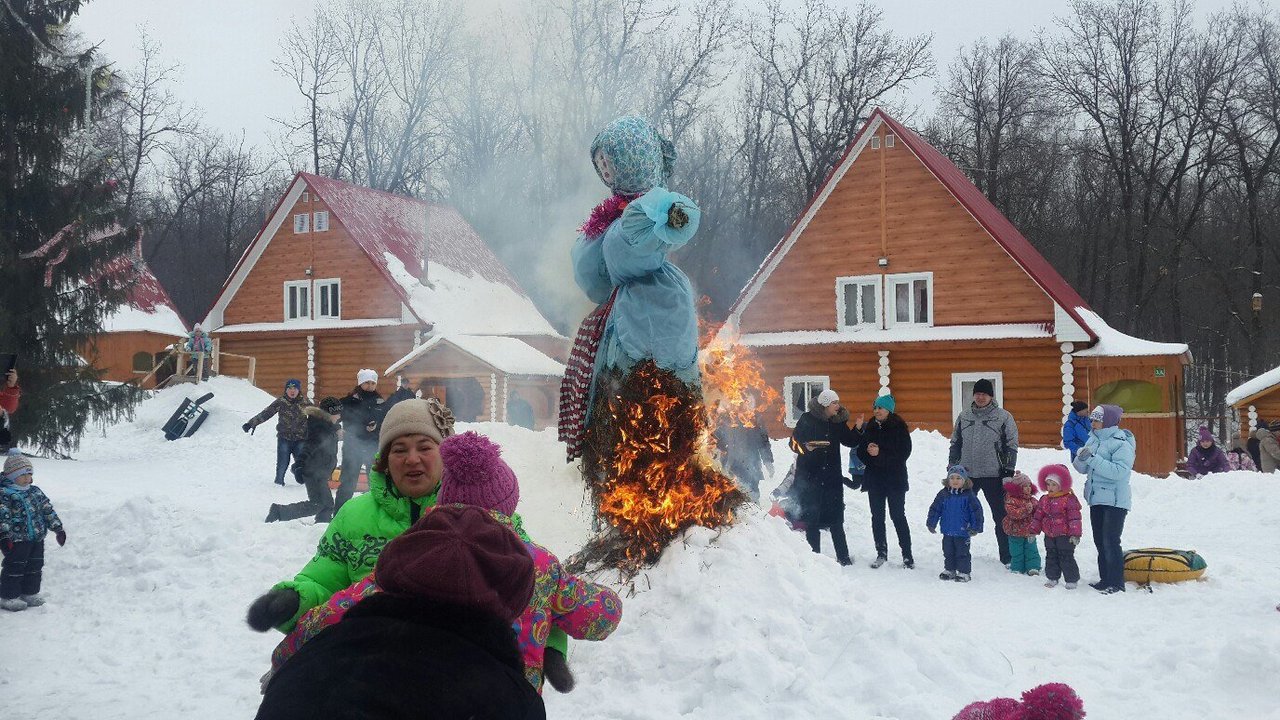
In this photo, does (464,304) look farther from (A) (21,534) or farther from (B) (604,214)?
(B) (604,214)

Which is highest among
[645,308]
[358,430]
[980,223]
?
[980,223]

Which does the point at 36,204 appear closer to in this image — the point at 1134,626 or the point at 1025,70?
the point at 1134,626

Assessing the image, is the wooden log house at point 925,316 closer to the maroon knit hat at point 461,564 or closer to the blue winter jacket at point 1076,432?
the blue winter jacket at point 1076,432

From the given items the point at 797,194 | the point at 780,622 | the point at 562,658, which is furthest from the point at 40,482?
the point at 797,194

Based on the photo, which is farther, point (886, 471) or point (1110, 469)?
point (886, 471)

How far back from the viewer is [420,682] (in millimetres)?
1498

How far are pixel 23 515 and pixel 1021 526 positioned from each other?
27.1 ft

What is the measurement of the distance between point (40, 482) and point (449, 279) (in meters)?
15.8

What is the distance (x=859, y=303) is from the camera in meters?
19.6

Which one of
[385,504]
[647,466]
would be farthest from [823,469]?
[385,504]

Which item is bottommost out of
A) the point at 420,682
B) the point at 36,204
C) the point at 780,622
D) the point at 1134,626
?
the point at 1134,626

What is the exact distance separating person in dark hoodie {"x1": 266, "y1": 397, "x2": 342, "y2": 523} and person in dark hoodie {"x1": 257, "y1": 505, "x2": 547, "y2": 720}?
22.6 ft

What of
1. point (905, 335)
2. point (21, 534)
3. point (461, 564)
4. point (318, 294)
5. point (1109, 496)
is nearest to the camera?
point (461, 564)

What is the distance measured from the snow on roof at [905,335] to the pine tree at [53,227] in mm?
11595
